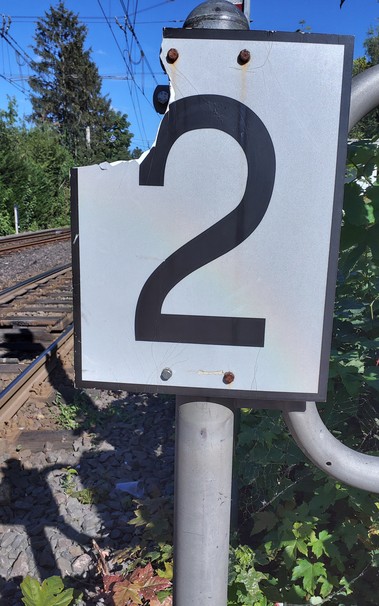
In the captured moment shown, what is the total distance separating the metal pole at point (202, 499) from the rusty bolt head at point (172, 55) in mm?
678

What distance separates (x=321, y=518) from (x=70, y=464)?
2.11m

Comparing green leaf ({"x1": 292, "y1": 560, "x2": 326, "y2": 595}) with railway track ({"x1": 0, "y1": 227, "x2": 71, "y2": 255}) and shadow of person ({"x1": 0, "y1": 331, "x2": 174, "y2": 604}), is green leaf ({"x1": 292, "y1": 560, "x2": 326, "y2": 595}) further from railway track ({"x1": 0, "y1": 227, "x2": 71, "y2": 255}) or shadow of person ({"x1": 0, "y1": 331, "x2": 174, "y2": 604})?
railway track ({"x1": 0, "y1": 227, "x2": 71, "y2": 255})

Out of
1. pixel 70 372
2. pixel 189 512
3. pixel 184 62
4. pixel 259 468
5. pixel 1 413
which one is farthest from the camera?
pixel 70 372

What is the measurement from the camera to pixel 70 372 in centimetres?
530

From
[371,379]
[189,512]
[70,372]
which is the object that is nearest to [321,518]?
[371,379]

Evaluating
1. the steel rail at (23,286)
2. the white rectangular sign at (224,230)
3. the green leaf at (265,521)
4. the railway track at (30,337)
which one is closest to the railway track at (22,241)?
the steel rail at (23,286)

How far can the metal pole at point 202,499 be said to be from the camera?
1.01 m

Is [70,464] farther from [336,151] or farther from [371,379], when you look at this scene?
[336,151]

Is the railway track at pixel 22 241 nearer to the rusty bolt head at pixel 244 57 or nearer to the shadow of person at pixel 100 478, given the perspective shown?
the shadow of person at pixel 100 478

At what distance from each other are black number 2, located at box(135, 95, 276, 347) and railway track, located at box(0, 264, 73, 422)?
3.52 meters

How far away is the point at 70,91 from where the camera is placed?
54281 mm

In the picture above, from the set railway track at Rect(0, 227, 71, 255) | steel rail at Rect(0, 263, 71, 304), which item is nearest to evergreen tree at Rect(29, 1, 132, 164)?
railway track at Rect(0, 227, 71, 255)

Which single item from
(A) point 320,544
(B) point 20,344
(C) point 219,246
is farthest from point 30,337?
(C) point 219,246

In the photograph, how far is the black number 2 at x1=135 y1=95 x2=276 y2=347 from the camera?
0.90m
